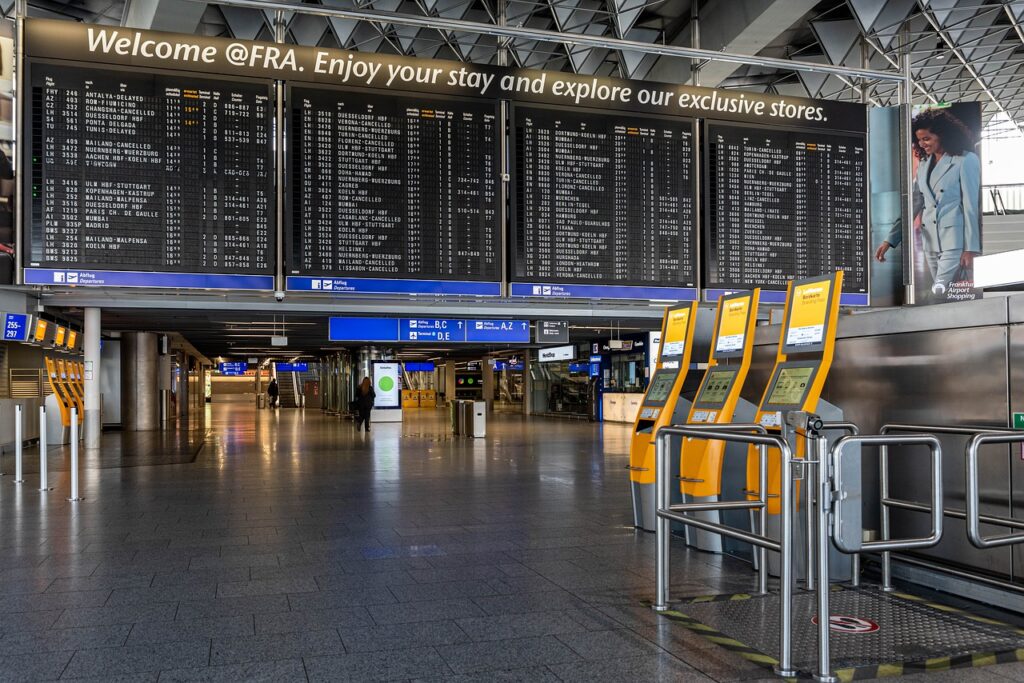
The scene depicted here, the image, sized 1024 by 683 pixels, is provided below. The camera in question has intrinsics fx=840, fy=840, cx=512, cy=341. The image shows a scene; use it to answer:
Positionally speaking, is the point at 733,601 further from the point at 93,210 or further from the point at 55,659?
the point at 93,210

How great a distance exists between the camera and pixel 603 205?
8.43 metres

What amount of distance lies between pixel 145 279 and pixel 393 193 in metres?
2.32

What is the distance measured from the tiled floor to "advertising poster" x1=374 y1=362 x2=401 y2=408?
1631cm

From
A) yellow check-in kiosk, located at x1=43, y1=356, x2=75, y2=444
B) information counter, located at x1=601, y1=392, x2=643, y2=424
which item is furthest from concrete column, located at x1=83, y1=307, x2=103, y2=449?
information counter, located at x1=601, y1=392, x2=643, y2=424

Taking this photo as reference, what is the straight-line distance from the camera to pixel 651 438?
21.8 feet

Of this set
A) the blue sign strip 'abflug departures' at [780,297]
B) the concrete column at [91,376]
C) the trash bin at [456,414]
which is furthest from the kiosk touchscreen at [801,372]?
the trash bin at [456,414]

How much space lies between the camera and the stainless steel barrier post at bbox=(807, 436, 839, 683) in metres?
3.34

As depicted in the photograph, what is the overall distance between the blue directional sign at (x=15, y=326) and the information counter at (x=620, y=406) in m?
16.5

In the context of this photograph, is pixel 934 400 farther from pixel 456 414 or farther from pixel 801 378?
pixel 456 414

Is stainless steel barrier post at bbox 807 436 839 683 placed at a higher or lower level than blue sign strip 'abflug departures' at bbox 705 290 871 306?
lower

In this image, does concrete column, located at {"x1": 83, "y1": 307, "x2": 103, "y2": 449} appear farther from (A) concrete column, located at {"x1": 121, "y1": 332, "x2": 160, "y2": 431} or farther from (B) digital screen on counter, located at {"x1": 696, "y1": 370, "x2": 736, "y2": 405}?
(B) digital screen on counter, located at {"x1": 696, "y1": 370, "x2": 736, "y2": 405}

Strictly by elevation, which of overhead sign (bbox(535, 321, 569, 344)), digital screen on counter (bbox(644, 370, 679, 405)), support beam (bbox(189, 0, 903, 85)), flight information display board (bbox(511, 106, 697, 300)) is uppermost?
support beam (bbox(189, 0, 903, 85))

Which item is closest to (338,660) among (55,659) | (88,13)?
(55,659)

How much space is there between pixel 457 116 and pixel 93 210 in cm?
331
